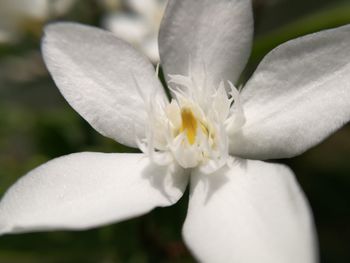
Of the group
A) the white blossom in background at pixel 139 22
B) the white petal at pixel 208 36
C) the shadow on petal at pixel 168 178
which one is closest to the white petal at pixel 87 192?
the shadow on petal at pixel 168 178

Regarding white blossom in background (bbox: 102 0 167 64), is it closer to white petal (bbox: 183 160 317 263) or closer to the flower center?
the flower center

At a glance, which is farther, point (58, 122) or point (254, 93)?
point (58, 122)

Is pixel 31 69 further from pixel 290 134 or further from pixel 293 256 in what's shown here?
pixel 293 256

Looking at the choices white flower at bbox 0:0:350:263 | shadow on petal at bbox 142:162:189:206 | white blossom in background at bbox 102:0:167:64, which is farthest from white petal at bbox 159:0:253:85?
white blossom in background at bbox 102:0:167:64

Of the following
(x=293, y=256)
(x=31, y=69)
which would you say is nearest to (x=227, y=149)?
(x=293, y=256)

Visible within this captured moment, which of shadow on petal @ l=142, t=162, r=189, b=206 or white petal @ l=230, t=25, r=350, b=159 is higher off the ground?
Result: white petal @ l=230, t=25, r=350, b=159

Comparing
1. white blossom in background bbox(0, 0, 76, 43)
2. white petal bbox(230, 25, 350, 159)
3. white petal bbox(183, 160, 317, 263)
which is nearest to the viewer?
white petal bbox(183, 160, 317, 263)

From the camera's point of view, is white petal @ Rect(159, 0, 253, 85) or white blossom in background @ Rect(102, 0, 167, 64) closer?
white petal @ Rect(159, 0, 253, 85)

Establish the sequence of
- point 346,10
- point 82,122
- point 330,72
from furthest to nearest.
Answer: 1. point 82,122
2. point 346,10
3. point 330,72
